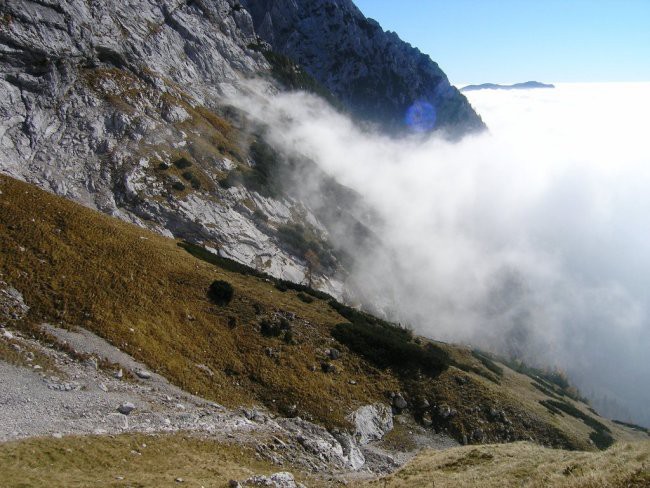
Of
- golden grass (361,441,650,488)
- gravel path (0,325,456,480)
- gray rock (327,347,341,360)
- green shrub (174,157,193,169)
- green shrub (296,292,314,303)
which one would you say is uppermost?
green shrub (174,157,193,169)

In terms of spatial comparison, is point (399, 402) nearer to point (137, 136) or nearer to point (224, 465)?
point (224, 465)

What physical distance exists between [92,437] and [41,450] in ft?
8.41

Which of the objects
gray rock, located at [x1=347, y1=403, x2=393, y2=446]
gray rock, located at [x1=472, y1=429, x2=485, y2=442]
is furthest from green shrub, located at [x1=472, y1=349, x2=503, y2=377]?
gray rock, located at [x1=347, y1=403, x2=393, y2=446]

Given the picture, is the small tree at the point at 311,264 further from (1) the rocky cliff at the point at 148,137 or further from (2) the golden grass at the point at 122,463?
(2) the golden grass at the point at 122,463

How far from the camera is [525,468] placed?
17.3 m

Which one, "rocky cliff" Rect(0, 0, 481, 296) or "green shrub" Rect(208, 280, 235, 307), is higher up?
"rocky cliff" Rect(0, 0, 481, 296)

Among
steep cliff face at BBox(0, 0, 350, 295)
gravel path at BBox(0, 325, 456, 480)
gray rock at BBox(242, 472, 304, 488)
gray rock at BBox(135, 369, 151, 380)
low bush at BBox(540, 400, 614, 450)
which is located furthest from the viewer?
steep cliff face at BBox(0, 0, 350, 295)

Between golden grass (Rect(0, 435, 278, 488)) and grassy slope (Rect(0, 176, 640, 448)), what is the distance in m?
7.53

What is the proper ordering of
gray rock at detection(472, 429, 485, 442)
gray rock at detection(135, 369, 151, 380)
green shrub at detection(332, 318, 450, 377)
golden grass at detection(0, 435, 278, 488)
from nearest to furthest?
golden grass at detection(0, 435, 278, 488)
gray rock at detection(135, 369, 151, 380)
gray rock at detection(472, 429, 485, 442)
green shrub at detection(332, 318, 450, 377)

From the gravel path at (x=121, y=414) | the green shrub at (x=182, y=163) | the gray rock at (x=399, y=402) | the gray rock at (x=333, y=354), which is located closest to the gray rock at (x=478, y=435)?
the gray rock at (x=399, y=402)

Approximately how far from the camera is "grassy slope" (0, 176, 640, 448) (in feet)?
99.3

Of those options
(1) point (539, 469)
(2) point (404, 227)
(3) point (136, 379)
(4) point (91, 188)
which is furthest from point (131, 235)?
(2) point (404, 227)

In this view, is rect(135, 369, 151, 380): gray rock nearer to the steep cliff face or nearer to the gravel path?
the gravel path

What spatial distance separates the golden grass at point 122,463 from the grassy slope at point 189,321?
296 inches
